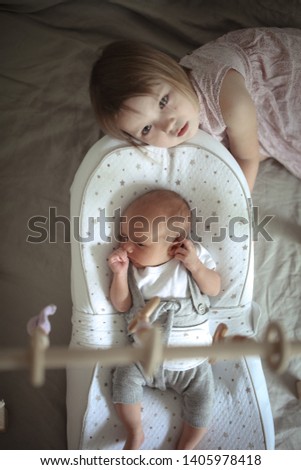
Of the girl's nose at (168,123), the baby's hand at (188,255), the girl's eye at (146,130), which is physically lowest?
the baby's hand at (188,255)

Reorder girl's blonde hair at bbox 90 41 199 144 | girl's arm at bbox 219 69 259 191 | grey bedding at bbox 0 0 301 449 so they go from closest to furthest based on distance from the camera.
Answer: girl's blonde hair at bbox 90 41 199 144 → girl's arm at bbox 219 69 259 191 → grey bedding at bbox 0 0 301 449

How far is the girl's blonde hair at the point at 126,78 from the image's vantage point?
98cm

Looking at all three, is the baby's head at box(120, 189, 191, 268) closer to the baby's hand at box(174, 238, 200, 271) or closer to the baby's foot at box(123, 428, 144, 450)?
the baby's hand at box(174, 238, 200, 271)

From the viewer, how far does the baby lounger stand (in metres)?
1.08

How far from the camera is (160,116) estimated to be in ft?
3.30

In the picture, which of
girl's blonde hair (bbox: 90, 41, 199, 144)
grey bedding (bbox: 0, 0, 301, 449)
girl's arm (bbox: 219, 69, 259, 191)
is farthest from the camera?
grey bedding (bbox: 0, 0, 301, 449)

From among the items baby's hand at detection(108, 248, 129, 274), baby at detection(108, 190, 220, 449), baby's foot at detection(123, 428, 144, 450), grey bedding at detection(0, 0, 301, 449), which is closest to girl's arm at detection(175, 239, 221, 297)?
baby at detection(108, 190, 220, 449)

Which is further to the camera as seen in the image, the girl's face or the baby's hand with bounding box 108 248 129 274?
the baby's hand with bounding box 108 248 129 274

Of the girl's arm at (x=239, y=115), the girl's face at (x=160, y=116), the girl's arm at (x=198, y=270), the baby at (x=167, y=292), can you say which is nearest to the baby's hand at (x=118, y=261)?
the baby at (x=167, y=292)

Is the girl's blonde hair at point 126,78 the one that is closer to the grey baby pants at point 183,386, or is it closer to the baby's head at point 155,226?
the baby's head at point 155,226

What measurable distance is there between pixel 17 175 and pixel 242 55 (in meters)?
0.67

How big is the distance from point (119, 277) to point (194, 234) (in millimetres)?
199
